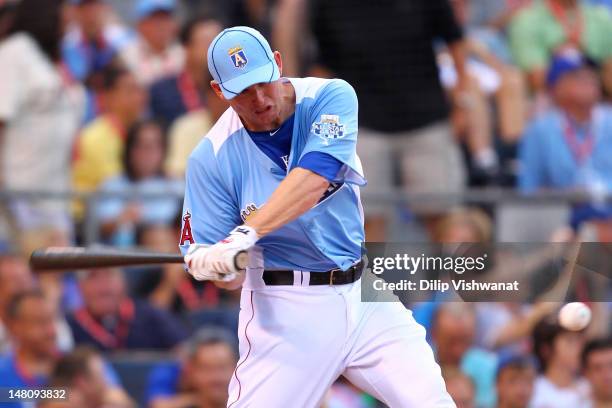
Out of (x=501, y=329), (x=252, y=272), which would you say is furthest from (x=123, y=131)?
(x=252, y=272)

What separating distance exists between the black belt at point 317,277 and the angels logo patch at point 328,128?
1.78ft

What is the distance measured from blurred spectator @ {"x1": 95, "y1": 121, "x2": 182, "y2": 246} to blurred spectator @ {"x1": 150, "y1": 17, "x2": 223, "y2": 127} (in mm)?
398

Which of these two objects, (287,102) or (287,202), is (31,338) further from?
(287,202)

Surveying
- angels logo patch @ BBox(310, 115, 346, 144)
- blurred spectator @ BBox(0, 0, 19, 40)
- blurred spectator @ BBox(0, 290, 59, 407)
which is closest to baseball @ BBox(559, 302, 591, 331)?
angels logo patch @ BBox(310, 115, 346, 144)

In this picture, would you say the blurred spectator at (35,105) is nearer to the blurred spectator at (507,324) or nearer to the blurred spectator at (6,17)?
the blurred spectator at (6,17)

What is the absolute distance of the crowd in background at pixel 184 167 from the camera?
7.14m

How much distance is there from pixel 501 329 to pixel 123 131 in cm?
286

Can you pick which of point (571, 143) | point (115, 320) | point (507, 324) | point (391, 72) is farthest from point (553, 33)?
point (115, 320)

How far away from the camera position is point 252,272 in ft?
16.1

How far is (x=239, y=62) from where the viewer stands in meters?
4.46

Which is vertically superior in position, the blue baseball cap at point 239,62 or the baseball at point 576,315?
the blue baseball cap at point 239,62

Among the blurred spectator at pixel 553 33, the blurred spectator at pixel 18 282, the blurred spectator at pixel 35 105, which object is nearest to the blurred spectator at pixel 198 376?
the blurred spectator at pixel 18 282

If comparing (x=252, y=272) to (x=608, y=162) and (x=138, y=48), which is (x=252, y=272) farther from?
(x=138, y=48)

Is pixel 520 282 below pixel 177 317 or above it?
above
